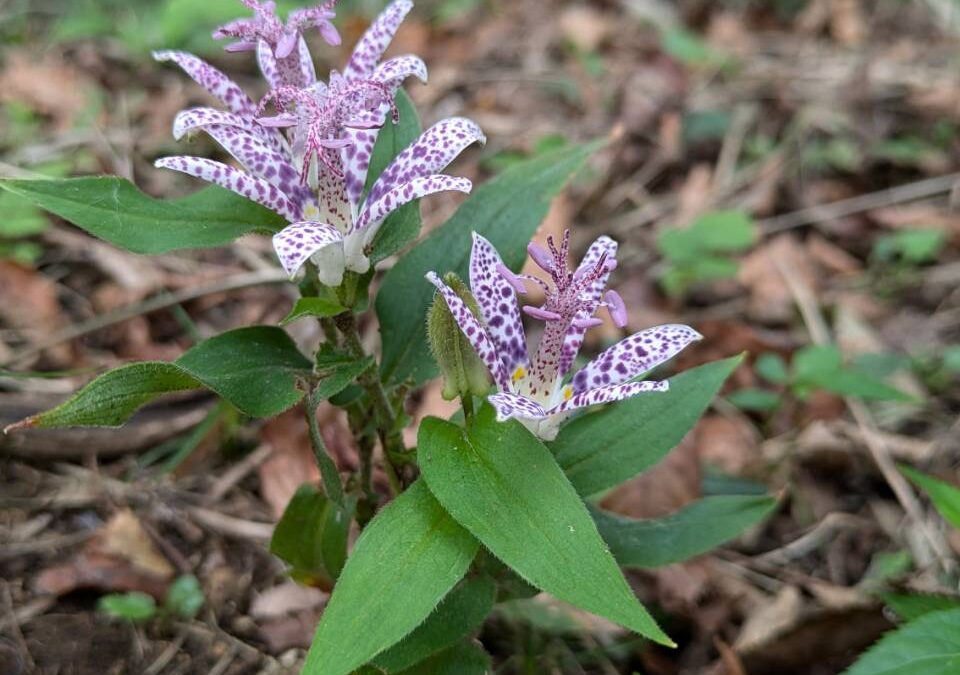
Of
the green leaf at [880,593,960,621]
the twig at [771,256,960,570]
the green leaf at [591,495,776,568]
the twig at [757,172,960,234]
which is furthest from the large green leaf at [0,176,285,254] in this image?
the twig at [757,172,960,234]

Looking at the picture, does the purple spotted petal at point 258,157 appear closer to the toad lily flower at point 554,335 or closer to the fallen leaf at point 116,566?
the toad lily flower at point 554,335

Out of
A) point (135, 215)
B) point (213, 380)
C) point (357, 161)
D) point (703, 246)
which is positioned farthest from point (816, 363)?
point (135, 215)

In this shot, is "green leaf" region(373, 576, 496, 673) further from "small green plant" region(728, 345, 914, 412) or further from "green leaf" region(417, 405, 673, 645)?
"small green plant" region(728, 345, 914, 412)

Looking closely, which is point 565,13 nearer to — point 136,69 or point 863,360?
point 136,69

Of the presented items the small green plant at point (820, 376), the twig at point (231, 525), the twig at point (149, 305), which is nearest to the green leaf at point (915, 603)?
the small green plant at point (820, 376)

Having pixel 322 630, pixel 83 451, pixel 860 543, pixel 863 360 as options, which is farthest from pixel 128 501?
pixel 863 360

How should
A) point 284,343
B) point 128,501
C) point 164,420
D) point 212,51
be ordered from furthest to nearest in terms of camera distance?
point 212,51 < point 164,420 < point 128,501 < point 284,343
